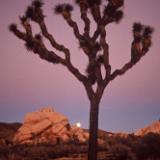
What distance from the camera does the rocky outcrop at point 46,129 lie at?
31297 mm

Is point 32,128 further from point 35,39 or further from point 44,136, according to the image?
point 35,39

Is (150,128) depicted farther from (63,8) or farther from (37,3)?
(37,3)

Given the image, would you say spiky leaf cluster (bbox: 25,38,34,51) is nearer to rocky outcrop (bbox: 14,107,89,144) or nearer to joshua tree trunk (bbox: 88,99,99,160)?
joshua tree trunk (bbox: 88,99,99,160)

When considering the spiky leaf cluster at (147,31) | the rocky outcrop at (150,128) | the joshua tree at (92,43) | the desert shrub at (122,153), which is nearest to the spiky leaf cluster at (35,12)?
the joshua tree at (92,43)

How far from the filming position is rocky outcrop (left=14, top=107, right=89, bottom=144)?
3130cm

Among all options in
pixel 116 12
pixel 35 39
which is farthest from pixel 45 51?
pixel 116 12

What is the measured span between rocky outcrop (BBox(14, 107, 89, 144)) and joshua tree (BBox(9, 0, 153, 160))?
11619 millimetres

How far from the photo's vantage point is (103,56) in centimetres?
1892

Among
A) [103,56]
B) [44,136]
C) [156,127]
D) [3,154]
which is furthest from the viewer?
[156,127]

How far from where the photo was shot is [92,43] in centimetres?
1892

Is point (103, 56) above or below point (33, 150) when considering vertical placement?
above

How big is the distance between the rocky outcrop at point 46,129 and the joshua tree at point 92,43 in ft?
38.1

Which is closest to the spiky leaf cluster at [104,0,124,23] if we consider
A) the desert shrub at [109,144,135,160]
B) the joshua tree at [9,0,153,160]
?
the joshua tree at [9,0,153,160]

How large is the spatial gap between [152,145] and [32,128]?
39.4ft
